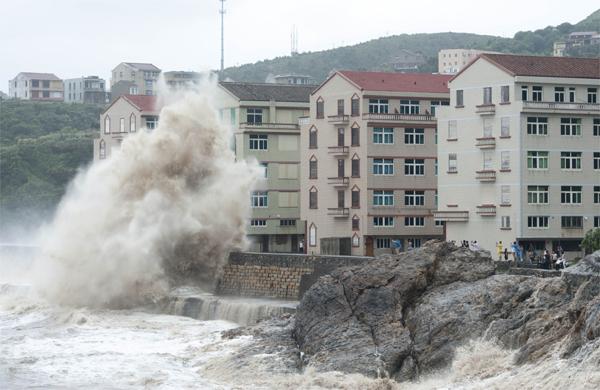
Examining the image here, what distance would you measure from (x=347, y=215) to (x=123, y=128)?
64.5 ft

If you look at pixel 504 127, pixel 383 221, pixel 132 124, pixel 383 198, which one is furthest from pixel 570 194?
pixel 132 124

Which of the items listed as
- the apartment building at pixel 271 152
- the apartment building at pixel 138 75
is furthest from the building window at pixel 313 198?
the apartment building at pixel 138 75

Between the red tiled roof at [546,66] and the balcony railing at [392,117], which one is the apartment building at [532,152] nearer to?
the red tiled roof at [546,66]

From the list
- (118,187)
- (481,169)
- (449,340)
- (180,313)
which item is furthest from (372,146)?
(449,340)

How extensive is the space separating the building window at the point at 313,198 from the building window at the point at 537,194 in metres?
13.4

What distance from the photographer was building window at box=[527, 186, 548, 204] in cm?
5353

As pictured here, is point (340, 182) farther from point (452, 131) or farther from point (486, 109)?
point (486, 109)

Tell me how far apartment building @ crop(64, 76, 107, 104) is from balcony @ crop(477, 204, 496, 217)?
121003mm

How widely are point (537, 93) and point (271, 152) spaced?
18.2 meters

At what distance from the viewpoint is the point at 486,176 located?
54.5m

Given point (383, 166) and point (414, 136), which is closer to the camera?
point (383, 166)

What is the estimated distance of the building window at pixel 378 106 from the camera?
61.7 metres

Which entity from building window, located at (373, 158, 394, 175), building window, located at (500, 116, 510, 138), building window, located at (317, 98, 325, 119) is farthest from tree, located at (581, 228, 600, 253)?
building window, located at (317, 98, 325, 119)

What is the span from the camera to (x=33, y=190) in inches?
4250
